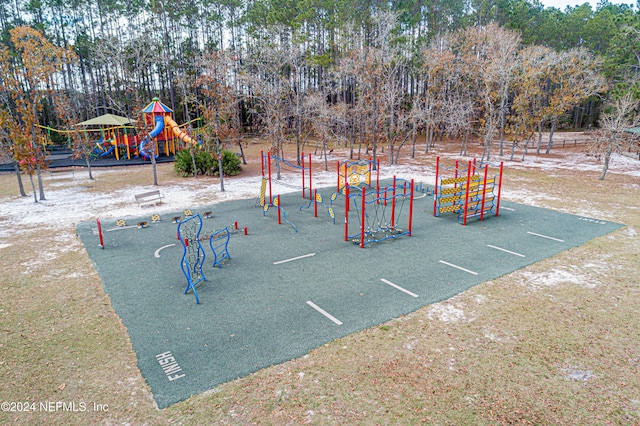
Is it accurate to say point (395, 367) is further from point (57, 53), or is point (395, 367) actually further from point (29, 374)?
point (57, 53)

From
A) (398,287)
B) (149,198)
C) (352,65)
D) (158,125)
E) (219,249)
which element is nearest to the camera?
(398,287)

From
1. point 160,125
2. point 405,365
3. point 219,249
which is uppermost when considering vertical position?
point 160,125

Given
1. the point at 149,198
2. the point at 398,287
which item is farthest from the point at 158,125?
the point at 398,287

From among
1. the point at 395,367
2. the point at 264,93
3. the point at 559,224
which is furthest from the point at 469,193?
the point at 264,93

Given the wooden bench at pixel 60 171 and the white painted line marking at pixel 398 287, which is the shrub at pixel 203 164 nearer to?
the wooden bench at pixel 60 171

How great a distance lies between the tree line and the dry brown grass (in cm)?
1292

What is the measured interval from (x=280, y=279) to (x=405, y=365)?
378 cm

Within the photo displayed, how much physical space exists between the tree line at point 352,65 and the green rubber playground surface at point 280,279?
28.4 feet

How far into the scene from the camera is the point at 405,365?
575cm

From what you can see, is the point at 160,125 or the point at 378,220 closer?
the point at 378,220

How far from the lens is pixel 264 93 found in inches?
938

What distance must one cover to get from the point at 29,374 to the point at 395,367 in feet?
17.2

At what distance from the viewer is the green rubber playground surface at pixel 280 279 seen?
614cm

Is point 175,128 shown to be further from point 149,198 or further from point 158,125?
point 149,198
